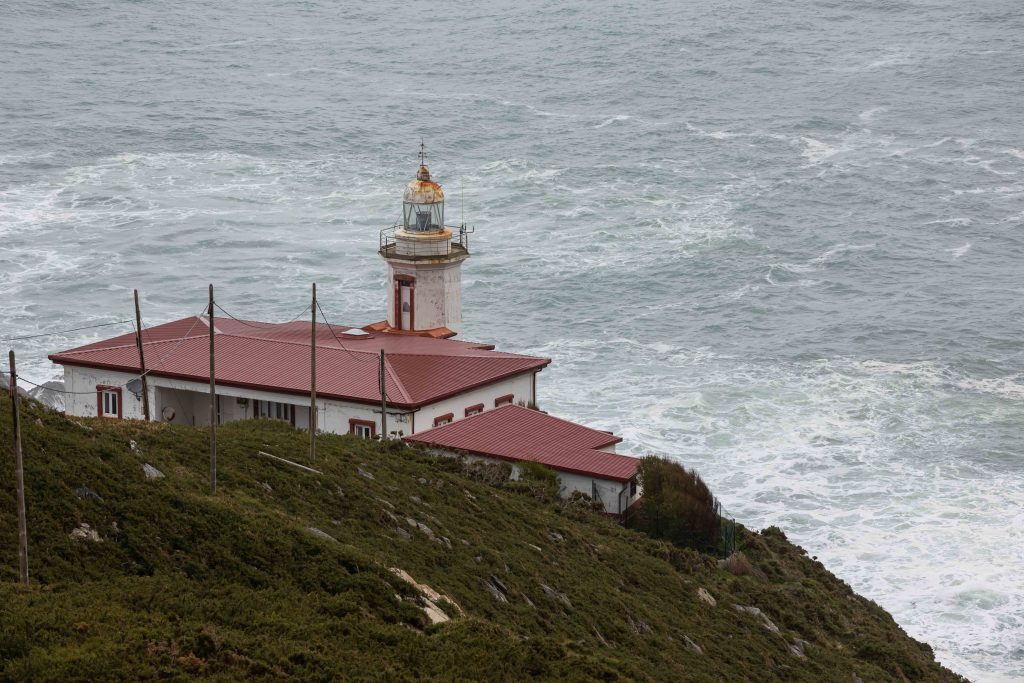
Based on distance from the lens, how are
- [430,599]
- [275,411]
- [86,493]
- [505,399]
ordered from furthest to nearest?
1. [505,399]
2. [275,411]
3. [430,599]
4. [86,493]

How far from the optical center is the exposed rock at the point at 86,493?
1996cm

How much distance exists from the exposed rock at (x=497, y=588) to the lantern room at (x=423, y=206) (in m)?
20.2

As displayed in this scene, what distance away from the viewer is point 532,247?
266ft

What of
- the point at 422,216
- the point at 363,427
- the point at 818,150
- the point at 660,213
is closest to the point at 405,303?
the point at 422,216

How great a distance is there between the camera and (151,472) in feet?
71.8

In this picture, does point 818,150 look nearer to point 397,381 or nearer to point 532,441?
point 397,381

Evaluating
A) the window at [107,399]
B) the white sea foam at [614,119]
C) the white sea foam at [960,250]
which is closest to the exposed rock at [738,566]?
the window at [107,399]

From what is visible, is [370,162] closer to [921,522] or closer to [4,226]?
[4,226]

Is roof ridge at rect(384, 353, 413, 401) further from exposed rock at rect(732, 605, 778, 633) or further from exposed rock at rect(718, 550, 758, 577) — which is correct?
exposed rock at rect(732, 605, 778, 633)

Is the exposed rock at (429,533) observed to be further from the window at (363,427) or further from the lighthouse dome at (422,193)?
the lighthouse dome at (422,193)

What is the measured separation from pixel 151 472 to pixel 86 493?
189 centimetres

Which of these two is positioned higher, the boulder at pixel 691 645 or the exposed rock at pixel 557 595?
the exposed rock at pixel 557 595

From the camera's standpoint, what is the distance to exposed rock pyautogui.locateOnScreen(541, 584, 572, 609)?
24.2 m

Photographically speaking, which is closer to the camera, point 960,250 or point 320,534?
point 320,534
